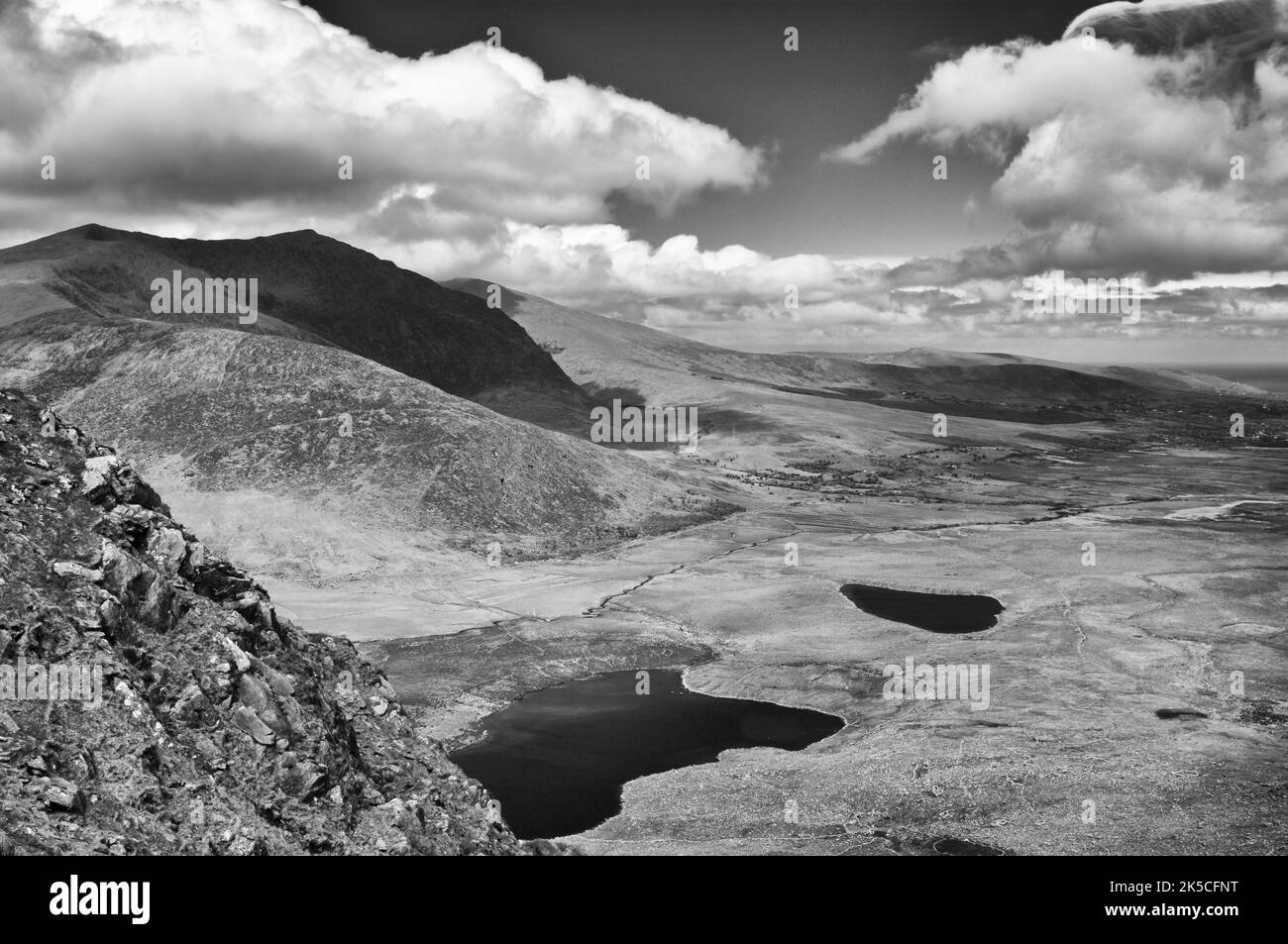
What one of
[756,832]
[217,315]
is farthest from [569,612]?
[217,315]

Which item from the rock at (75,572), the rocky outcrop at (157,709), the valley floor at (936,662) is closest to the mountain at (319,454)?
the valley floor at (936,662)

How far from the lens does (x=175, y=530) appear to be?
85.1 ft

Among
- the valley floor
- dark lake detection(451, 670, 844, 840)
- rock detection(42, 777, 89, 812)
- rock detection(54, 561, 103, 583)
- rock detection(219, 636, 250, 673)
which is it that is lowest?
dark lake detection(451, 670, 844, 840)

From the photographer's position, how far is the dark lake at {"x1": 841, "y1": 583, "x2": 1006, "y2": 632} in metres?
80.8

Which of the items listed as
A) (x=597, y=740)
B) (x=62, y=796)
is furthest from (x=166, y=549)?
(x=597, y=740)

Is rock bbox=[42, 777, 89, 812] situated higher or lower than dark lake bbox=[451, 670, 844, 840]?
higher

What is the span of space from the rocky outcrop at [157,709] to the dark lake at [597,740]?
17.9 meters

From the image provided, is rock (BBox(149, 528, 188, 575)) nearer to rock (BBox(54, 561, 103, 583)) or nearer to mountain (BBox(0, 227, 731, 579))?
rock (BBox(54, 561, 103, 583))

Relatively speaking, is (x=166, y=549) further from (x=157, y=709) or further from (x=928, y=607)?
(x=928, y=607)

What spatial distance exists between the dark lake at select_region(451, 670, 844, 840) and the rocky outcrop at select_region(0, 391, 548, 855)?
17.9 m

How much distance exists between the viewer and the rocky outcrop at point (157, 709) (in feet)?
57.4

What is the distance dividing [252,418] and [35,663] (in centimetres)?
12501

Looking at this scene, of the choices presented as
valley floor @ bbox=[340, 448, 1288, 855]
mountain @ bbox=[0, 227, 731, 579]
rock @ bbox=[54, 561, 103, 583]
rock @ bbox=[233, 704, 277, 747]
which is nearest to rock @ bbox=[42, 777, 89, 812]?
rock @ bbox=[233, 704, 277, 747]

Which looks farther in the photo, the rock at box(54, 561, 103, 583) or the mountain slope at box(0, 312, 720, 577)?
the mountain slope at box(0, 312, 720, 577)
